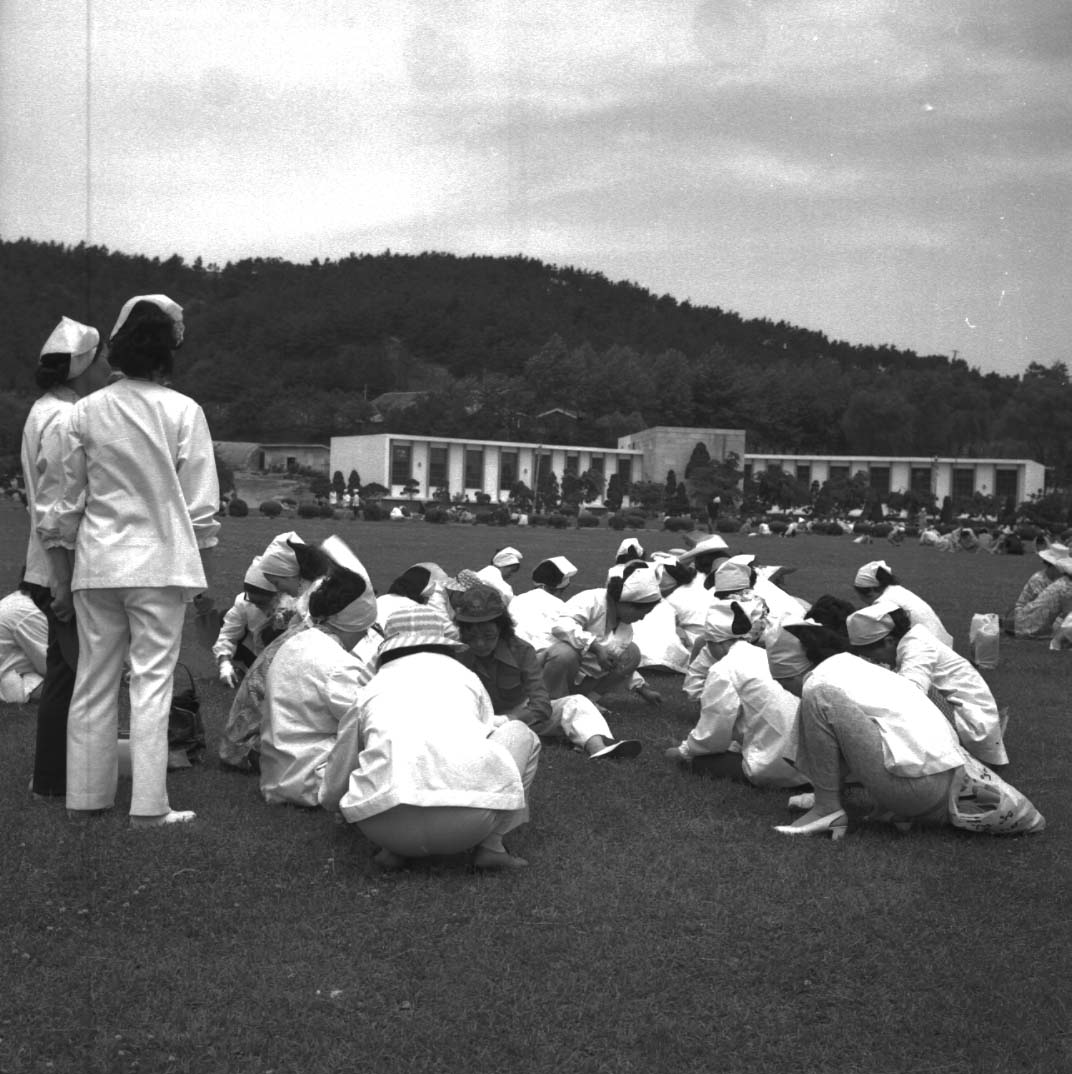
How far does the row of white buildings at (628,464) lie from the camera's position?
79188 millimetres

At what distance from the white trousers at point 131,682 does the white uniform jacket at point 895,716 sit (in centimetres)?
241

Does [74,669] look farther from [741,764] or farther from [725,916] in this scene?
[741,764]

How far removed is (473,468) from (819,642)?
261ft

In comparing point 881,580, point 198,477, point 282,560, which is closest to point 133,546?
point 198,477

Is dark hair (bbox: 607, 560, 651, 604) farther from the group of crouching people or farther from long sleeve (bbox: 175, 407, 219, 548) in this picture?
long sleeve (bbox: 175, 407, 219, 548)

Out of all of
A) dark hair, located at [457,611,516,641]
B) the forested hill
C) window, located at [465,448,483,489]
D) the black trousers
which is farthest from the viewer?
the forested hill

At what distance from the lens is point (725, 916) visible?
155 inches

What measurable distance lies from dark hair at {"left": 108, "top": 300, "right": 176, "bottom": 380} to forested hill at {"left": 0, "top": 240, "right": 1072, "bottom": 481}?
2736 inches

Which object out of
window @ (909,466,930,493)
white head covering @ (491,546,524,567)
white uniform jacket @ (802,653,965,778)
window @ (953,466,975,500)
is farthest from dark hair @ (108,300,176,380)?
window @ (909,466,930,493)

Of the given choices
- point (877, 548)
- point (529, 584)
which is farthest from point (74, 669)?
point (877, 548)

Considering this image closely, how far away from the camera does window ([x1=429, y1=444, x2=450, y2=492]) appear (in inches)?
3191

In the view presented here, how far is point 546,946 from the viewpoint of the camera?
3621 mm

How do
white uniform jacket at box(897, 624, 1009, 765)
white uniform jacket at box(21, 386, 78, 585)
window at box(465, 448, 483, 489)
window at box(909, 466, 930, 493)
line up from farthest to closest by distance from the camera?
window at box(465, 448, 483, 489), window at box(909, 466, 930, 493), white uniform jacket at box(897, 624, 1009, 765), white uniform jacket at box(21, 386, 78, 585)

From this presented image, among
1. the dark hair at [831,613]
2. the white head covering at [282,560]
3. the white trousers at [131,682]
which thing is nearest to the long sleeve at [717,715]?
the dark hair at [831,613]
